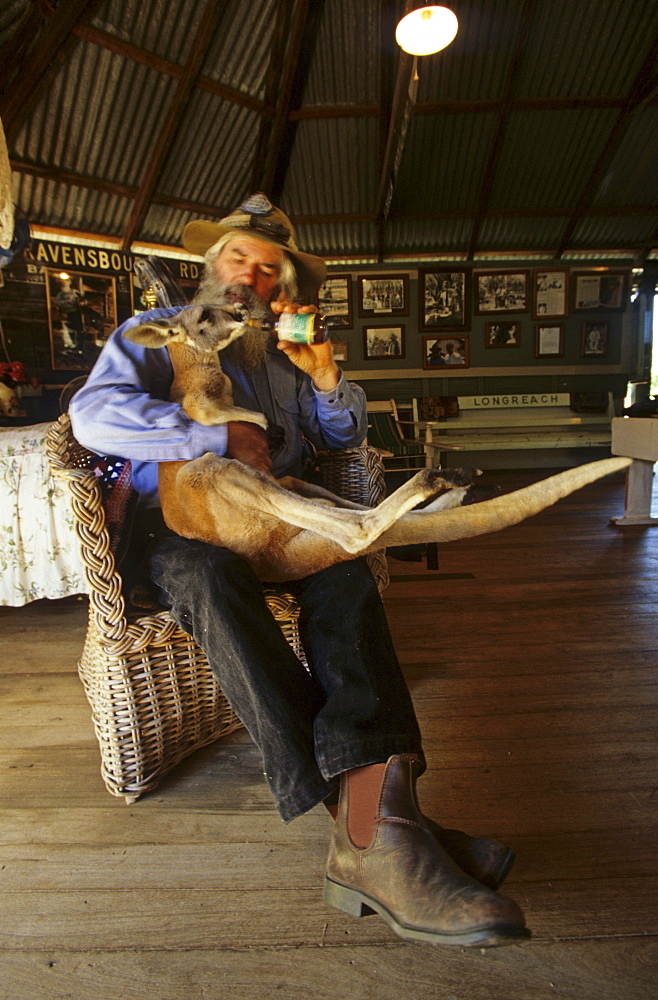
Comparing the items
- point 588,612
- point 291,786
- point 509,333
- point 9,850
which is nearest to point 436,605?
point 588,612

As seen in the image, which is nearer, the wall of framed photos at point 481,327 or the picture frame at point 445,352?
the wall of framed photos at point 481,327

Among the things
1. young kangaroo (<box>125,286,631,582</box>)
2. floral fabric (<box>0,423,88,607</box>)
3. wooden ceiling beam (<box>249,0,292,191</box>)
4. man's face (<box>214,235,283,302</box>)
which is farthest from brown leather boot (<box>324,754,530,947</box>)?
wooden ceiling beam (<box>249,0,292,191</box>)

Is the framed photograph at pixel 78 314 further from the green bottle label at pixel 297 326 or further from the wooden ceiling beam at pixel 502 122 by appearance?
the green bottle label at pixel 297 326

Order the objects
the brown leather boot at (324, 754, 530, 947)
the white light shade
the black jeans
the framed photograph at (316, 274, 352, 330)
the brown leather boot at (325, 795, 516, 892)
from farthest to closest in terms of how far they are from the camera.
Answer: the framed photograph at (316, 274, 352, 330)
the white light shade
the black jeans
the brown leather boot at (325, 795, 516, 892)
the brown leather boot at (324, 754, 530, 947)

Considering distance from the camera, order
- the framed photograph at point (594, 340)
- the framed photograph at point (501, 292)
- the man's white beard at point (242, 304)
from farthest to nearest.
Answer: the framed photograph at point (594, 340)
the framed photograph at point (501, 292)
the man's white beard at point (242, 304)

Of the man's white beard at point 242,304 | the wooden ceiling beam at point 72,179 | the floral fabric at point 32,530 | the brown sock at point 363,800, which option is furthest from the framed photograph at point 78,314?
the brown sock at point 363,800

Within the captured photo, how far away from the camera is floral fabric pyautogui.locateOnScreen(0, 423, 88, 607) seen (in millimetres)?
2633

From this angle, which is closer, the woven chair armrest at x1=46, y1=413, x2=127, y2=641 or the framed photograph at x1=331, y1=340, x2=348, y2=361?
the woven chair armrest at x1=46, y1=413, x2=127, y2=641

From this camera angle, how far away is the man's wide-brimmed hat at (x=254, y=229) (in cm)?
177

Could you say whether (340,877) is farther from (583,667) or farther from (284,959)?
(583,667)

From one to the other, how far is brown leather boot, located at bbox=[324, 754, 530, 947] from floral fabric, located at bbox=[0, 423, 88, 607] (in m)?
1.99

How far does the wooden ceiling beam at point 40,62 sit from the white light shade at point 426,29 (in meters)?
2.34

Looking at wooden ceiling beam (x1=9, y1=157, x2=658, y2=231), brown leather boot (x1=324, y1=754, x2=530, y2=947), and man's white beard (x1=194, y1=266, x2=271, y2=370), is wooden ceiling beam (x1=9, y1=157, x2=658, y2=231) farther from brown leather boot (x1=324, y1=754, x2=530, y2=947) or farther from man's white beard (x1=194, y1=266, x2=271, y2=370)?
brown leather boot (x1=324, y1=754, x2=530, y2=947)

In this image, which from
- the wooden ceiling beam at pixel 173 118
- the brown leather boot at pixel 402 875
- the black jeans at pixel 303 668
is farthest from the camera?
the wooden ceiling beam at pixel 173 118
